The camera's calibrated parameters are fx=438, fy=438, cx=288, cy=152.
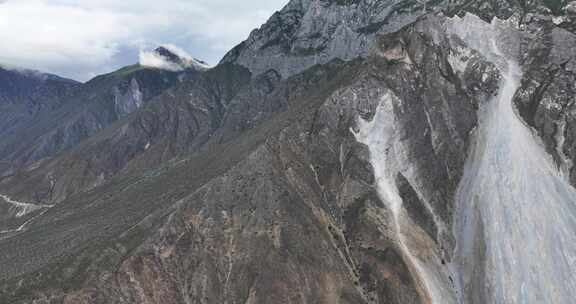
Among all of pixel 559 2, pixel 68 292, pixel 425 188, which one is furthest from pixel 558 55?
pixel 68 292

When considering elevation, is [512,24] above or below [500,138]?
above

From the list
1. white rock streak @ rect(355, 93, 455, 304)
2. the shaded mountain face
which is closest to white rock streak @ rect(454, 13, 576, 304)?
the shaded mountain face

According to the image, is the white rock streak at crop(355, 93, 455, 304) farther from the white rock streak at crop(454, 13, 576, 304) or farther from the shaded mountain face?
the white rock streak at crop(454, 13, 576, 304)

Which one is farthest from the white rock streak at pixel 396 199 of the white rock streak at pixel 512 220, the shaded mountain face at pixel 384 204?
the white rock streak at pixel 512 220

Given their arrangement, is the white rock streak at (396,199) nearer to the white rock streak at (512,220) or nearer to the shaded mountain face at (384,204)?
the shaded mountain face at (384,204)

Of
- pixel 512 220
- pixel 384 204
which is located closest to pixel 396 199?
pixel 384 204

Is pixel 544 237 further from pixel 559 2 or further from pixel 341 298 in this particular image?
pixel 559 2

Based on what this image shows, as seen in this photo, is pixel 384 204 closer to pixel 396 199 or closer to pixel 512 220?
pixel 396 199

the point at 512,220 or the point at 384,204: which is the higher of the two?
the point at 384,204
